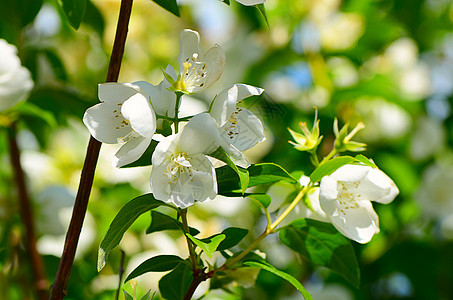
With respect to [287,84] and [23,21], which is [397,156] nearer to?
[287,84]

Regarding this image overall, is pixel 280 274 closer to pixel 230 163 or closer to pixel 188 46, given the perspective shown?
pixel 230 163

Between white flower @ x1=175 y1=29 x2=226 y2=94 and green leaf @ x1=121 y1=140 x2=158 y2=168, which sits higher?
white flower @ x1=175 y1=29 x2=226 y2=94

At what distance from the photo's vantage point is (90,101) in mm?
1281

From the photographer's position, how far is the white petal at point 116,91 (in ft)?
2.09

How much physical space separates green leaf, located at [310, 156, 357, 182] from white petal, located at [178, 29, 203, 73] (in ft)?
0.68

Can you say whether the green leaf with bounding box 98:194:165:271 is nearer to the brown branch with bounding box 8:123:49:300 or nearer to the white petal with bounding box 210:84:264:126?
the white petal with bounding box 210:84:264:126

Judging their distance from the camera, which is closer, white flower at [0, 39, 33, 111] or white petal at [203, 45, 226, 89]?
white petal at [203, 45, 226, 89]

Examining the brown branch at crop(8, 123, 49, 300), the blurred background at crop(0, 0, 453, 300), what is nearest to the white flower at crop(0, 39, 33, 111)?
the brown branch at crop(8, 123, 49, 300)

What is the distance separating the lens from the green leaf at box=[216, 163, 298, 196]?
0.67 m

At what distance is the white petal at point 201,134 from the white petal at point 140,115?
1.4 inches

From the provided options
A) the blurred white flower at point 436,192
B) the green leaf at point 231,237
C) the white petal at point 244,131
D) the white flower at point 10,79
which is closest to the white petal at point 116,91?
the white petal at point 244,131

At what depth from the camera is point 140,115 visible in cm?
59

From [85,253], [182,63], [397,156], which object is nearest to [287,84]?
[397,156]

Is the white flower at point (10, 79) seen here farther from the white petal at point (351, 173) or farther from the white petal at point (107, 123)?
the white petal at point (351, 173)
